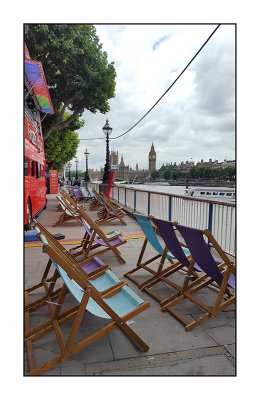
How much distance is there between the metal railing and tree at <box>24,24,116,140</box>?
30.4 ft

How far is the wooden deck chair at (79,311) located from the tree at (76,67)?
14.0m

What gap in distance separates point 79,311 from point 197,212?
474cm

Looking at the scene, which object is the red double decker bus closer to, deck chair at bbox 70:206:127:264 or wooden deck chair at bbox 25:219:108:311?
deck chair at bbox 70:206:127:264

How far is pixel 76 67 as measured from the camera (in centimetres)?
1666

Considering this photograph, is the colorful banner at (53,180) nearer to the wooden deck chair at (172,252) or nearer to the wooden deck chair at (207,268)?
the wooden deck chair at (172,252)

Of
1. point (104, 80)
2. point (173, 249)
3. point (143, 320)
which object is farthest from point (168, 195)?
point (104, 80)

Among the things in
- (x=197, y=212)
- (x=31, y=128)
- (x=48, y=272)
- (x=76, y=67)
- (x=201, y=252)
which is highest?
(x=76, y=67)

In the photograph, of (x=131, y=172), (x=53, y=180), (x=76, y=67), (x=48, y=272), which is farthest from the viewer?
(x=131, y=172)

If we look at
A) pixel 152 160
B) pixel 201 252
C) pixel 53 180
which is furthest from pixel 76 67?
pixel 152 160

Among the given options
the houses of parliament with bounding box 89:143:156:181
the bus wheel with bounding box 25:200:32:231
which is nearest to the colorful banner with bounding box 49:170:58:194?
the bus wheel with bounding box 25:200:32:231

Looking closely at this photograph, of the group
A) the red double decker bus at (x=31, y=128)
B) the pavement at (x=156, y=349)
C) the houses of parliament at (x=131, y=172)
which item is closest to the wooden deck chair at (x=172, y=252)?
the pavement at (x=156, y=349)

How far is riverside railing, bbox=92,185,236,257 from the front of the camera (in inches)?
206

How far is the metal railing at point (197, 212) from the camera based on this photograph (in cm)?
524

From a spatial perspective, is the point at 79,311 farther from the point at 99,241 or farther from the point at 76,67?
the point at 76,67
